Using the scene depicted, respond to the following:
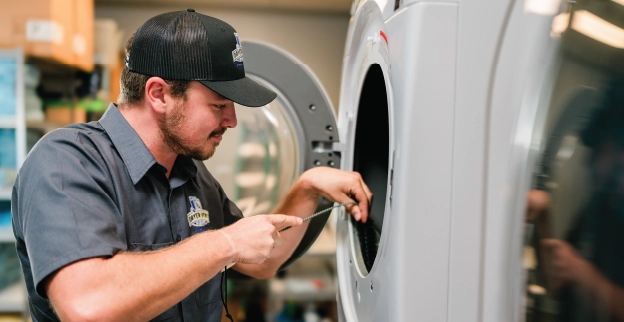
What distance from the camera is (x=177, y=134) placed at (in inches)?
37.0

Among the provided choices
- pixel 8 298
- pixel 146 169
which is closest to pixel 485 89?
pixel 146 169

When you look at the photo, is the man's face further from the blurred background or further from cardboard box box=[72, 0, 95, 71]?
cardboard box box=[72, 0, 95, 71]

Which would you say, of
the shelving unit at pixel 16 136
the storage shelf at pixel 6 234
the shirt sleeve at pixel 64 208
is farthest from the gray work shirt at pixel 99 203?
the storage shelf at pixel 6 234

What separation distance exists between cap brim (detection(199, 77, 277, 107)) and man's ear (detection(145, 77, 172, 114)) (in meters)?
0.07

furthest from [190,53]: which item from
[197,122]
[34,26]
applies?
[34,26]

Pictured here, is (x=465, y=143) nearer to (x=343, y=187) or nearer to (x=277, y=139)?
(x=343, y=187)

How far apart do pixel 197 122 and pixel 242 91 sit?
0.34 feet

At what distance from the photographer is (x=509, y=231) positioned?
58 cm

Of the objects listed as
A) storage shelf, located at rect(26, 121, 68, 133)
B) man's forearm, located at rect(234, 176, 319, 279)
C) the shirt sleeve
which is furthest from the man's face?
storage shelf, located at rect(26, 121, 68, 133)

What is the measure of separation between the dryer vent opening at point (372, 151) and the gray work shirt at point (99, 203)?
0.36 meters

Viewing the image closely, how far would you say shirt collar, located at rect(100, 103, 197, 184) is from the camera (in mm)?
917

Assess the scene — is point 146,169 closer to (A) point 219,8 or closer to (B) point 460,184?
(B) point 460,184

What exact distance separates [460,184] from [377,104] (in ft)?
1.66

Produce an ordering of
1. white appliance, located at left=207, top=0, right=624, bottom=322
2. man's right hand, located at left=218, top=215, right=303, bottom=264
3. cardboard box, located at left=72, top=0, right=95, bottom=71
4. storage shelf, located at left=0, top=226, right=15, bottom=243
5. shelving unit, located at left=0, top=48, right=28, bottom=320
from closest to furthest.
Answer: white appliance, located at left=207, top=0, right=624, bottom=322 < man's right hand, located at left=218, top=215, right=303, bottom=264 < shelving unit, located at left=0, top=48, right=28, bottom=320 < storage shelf, located at left=0, top=226, right=15, bottom=243 < cardboard box, located at left=72, top=0, right=95, bottom=71
